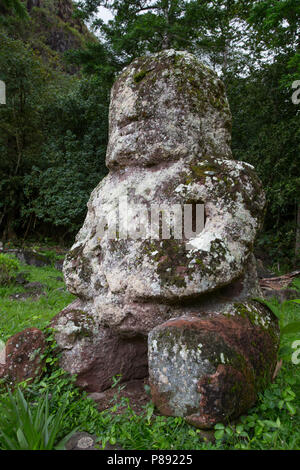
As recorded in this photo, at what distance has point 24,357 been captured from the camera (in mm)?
2430

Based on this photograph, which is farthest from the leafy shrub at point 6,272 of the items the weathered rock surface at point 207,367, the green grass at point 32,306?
the weathered rock surface at point 207,367

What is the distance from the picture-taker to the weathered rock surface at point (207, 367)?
1.85m

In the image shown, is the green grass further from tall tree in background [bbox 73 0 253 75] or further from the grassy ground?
tall tree in background [bbox 73 0 253 75]

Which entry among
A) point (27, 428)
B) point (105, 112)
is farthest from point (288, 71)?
point (27, 428)

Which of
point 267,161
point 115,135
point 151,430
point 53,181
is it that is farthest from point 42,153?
point 151,430

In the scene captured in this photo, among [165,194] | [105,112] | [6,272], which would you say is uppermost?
[105,112]

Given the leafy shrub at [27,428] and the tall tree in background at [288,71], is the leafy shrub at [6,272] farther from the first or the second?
the tall tree in background at [288,71]

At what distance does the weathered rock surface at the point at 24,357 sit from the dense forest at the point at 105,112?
6.74 m

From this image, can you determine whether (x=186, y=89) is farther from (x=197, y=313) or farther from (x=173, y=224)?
(x=197, y=313)

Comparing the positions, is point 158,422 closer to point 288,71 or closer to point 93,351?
point 93,351

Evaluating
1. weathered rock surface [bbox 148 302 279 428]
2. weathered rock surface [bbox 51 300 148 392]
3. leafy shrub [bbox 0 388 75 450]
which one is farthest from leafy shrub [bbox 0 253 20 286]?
weathered rock surface [bbox 148 302 279 428]

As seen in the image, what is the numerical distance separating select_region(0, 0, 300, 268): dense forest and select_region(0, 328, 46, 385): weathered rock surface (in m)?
6.74

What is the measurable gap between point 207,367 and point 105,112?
10773mm
